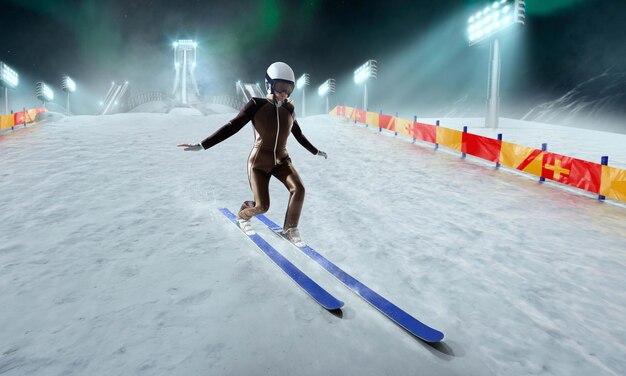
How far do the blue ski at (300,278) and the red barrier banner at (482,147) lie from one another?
9312 millimetres

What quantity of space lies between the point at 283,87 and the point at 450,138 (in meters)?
11.3

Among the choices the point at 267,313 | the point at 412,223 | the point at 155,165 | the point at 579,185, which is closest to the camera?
the point at 267,313

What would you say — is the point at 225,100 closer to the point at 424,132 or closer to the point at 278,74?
the point at 424,132

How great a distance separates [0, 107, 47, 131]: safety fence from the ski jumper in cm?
1634

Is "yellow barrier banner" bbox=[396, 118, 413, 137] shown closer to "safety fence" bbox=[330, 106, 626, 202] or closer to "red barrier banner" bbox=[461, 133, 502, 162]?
"safety fence" bbox=[330, 106, 626, 202]

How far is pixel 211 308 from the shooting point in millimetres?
3473

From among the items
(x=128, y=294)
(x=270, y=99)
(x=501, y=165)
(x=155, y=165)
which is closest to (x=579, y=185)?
(x=501, y=165)

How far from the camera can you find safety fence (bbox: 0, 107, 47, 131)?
16.1m

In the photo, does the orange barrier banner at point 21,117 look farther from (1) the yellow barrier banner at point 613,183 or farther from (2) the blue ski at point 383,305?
(1) the yellow barrier banner at point 613,183

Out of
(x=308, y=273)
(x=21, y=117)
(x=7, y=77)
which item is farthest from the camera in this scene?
(x=7, y=77)

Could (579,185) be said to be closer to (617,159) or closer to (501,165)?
(501,165)

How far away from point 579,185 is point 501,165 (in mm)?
2772

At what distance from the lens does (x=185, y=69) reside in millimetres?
80250

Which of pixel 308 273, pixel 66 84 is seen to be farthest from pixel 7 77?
pixel 308 273
